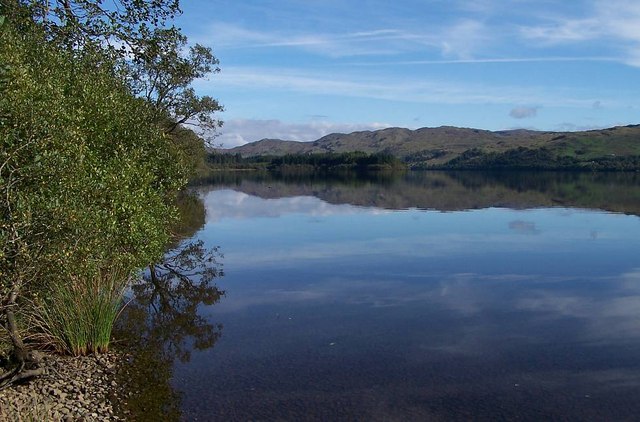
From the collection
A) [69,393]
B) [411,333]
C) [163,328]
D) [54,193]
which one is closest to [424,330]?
[411,333]

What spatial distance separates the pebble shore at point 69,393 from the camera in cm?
1335

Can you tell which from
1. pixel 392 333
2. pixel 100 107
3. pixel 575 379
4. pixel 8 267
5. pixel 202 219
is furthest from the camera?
pixel 202 219

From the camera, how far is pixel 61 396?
47.9 ft

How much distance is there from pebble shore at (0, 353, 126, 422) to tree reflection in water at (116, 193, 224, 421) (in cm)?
45

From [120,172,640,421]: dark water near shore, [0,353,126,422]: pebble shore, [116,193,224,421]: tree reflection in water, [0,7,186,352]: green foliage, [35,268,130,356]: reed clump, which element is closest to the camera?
[0,7,186,352]: green foliage

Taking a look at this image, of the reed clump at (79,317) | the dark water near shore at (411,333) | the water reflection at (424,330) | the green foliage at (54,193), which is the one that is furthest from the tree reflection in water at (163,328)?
the green foliage at (54,193)

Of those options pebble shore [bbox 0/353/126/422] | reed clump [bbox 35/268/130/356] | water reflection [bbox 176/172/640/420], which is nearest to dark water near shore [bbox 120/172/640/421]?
water reflection [bbox 176/172/640/420]

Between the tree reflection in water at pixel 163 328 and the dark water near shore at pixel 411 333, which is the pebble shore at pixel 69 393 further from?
the dark water near shore at pixel 411 333

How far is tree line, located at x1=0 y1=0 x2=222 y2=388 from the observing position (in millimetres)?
12039

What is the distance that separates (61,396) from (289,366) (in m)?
6.54

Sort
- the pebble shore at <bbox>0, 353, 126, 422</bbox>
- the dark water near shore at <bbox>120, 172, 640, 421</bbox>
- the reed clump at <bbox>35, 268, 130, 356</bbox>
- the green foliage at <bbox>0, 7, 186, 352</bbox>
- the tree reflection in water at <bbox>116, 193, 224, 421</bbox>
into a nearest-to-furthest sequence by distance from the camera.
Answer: the green foliage at <bbox>0, 7, 186, 352</bbox> → the pebble shore at <bbox>0, 353, 126, 422</bbox> → the dark water near shore at <bbox>120, 172, 640, 421</bbox> → the tree reflection in water at <bbox>116, 193, 224, 421</bbox> → the reed clump at <bbox>35, 268, 130, 356</bbox>

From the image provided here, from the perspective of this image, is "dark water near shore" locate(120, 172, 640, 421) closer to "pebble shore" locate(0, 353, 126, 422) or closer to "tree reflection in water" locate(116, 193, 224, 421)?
"tree reflection in water" locate(116, 193, 224, 421)

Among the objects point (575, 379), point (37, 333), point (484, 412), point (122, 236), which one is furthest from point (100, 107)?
point (575, 379)

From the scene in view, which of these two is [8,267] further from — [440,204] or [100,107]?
[440,204]
